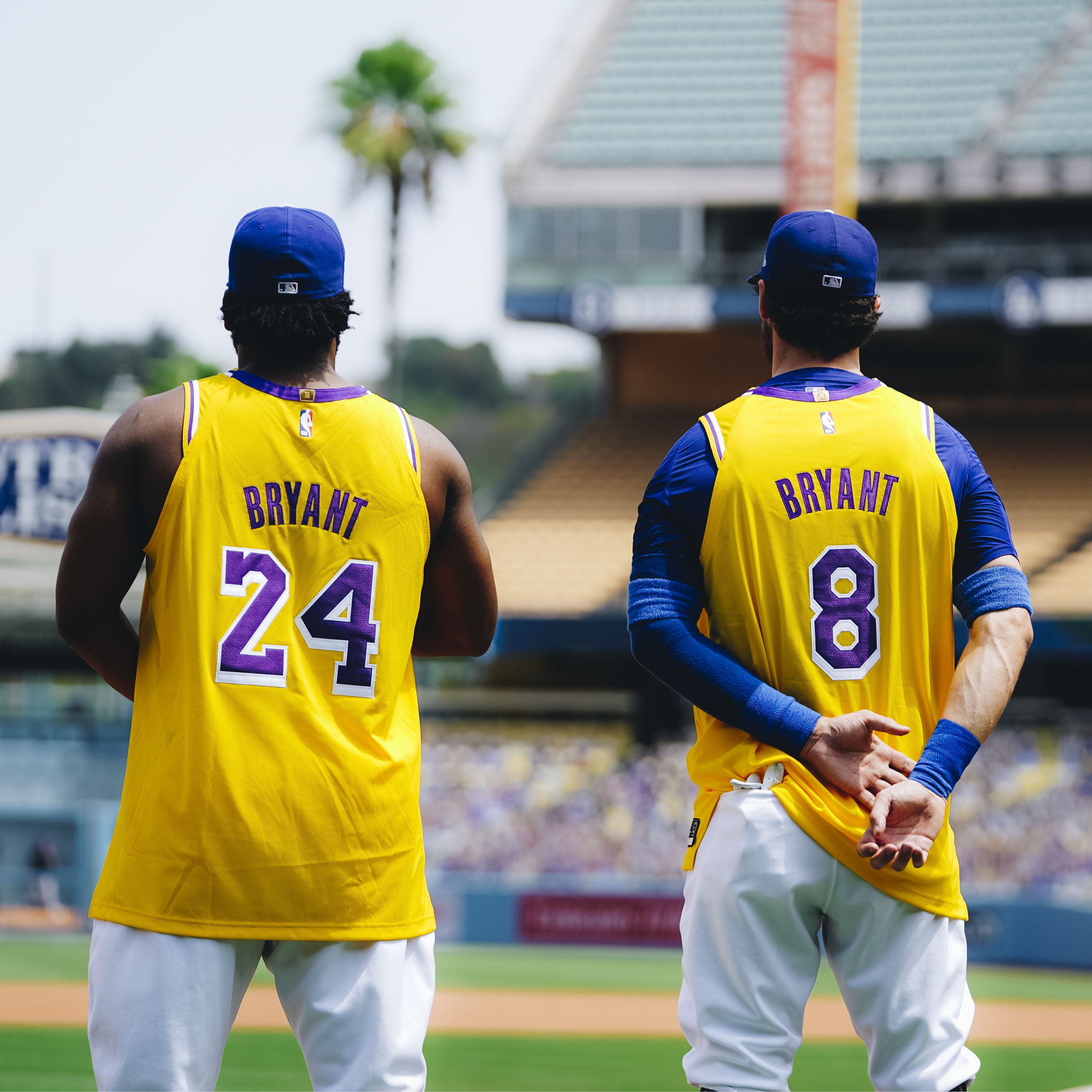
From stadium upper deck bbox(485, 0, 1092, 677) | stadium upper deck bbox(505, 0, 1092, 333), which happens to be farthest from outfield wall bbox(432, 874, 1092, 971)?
stadium upper deck bbox(505, 0, 1092, 333)

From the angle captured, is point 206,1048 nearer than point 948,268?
Yes

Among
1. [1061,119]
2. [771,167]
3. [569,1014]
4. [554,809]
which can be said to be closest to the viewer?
[569,1014]

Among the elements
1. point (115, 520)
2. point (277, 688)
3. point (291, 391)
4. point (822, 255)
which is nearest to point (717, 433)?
point (822, 255)

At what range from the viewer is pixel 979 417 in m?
26.7

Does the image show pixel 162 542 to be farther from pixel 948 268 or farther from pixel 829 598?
pixel 948 268

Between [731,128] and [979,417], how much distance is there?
692 cm

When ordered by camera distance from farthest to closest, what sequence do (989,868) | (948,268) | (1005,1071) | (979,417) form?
(979,417) → (948,268) → (989,868) → (1005,1071)

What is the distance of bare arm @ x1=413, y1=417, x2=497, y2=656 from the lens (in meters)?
2.72

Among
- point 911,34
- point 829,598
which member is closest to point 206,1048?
point 829,598

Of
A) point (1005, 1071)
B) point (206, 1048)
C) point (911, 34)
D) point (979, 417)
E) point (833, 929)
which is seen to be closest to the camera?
point (206, 1048)

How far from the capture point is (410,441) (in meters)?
2.69

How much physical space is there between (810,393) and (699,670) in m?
0.56

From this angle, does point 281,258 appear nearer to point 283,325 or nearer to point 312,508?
point 283,325

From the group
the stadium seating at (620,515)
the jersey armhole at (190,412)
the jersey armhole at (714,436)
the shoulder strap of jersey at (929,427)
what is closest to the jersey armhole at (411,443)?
the jersey armhole at (190,412)
